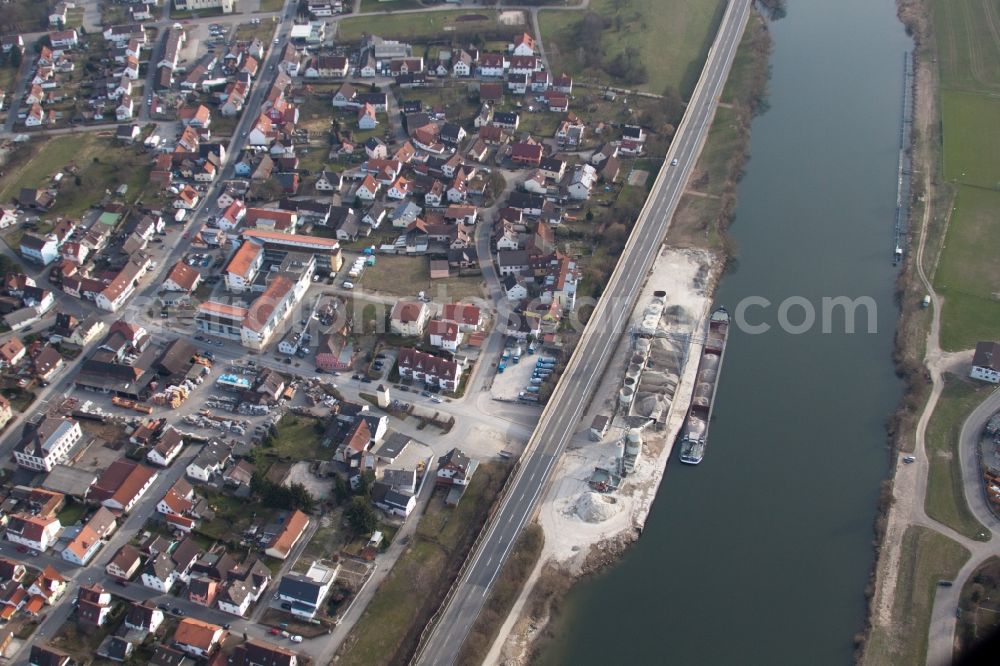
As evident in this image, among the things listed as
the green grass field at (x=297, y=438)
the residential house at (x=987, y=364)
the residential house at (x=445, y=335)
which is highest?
the residential house at (x=987, y=364)

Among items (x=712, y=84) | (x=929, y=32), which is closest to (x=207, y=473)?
(x=712, y=84)

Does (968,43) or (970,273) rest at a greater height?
(968,43)

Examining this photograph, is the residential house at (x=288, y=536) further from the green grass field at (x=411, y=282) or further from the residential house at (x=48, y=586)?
the green grass field at (x=411, y=282)

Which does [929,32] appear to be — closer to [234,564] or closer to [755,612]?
[755,612]

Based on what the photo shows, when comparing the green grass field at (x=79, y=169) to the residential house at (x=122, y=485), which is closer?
the residential house at (x=122, y=485)

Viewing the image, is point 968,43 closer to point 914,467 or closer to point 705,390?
point 705,390

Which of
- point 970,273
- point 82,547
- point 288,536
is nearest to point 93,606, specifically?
point 82,547

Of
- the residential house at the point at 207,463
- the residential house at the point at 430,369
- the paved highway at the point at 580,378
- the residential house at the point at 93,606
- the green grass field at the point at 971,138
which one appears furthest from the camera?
the green grass field at the point at 971,138

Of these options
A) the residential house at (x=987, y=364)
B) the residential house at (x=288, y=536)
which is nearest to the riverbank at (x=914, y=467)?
the residential house at (x=987, y=364)
